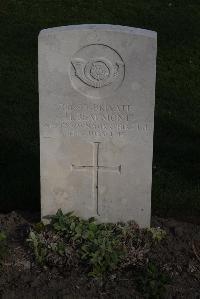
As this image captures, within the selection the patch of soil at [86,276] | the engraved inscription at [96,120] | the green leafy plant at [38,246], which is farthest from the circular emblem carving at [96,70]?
Result: the patch of soil at [86,276]

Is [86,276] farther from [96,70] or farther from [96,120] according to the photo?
[96,70]

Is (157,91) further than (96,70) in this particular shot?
Yes

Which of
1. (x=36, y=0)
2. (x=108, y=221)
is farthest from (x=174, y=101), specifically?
(x=36, y=0)

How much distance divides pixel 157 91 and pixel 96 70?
4.00 meters

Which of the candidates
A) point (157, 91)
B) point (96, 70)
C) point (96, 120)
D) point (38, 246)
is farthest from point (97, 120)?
point (157, 91)

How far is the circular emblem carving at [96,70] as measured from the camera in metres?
5.19

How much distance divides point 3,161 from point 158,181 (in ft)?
5.30

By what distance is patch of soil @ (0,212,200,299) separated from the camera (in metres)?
4.89

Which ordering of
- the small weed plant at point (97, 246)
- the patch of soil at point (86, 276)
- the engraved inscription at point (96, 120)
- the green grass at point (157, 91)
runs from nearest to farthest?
1. the patch of soil at point (86, 276)
2. the small weed plant at point (97, 246)
3. the engraved inscription at point (96, 120)
4. the green grass at point (157, 91)

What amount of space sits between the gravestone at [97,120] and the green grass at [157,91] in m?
0.73

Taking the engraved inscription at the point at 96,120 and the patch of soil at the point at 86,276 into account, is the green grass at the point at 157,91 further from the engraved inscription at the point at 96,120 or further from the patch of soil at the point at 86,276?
the engraved inscription at the point at 96,120

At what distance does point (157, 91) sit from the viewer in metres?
9.15

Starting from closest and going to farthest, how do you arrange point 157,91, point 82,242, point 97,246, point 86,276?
1. point 86,276
2. point 97,246
3. point 82,242
4. point 157,91

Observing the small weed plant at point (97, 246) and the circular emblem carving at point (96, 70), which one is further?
the circular emblem carving at point (96, 70)
